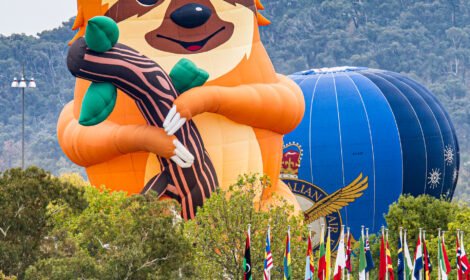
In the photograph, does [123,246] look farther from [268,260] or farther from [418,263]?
[418,263]

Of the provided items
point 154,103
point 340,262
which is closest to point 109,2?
point 154,103

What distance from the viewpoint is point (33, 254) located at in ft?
107

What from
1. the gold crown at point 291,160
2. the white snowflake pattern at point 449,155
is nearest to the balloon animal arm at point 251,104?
the gold crown at point 291,160

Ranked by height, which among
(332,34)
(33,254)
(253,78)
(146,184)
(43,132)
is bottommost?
(33,254)

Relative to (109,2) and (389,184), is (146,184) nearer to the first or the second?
(109,2)

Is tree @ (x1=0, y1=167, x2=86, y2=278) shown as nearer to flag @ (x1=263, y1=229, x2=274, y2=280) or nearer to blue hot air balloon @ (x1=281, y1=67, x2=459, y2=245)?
flag @ (x1=263, y1=229, x2=274, y2=280)

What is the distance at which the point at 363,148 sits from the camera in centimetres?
5547

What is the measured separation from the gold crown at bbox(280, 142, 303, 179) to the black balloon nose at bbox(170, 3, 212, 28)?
50.6 ft

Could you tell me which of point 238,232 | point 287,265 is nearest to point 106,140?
point 238,232

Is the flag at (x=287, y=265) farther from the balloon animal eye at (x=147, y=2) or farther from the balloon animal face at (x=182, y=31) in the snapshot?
the balloon animal eye at (x=147, y=2)

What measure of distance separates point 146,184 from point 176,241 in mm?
6155

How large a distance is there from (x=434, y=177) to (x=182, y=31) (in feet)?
64.1

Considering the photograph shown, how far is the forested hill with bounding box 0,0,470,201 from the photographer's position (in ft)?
526

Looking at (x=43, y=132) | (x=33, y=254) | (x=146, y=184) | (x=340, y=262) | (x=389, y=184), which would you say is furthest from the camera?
(x=43, y=132)
